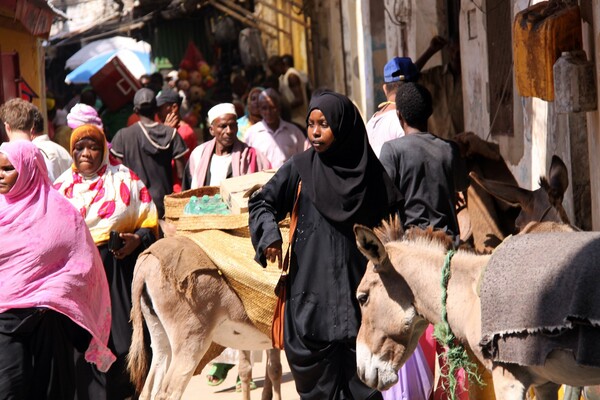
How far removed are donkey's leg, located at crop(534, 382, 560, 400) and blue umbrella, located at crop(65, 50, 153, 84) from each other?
2287 cm

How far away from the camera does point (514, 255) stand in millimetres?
4297

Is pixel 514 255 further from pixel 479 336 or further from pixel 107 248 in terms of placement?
pixel 107 248

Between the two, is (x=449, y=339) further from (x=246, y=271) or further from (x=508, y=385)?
(x=246, y=271)

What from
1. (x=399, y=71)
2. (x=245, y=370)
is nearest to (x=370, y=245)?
(x=399, y=71)

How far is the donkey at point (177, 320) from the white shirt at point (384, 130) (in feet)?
4.03

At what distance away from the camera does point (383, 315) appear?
4.88 metres

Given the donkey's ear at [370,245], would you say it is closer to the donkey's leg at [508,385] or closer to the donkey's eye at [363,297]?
the donkey's eye at [363,297]

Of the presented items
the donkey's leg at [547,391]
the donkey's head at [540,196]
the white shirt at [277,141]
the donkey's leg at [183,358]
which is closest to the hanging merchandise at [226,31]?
the white shirt at [277,141]

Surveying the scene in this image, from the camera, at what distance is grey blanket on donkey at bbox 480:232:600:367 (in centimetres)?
400

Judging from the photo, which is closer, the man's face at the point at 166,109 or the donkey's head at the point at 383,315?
the donkey's head at the point at 383,315

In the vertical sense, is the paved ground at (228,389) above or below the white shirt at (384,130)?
below

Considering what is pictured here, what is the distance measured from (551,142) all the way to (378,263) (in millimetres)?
3459

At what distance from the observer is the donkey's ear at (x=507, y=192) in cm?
615

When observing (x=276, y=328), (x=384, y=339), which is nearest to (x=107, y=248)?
(x=276, y=328)
